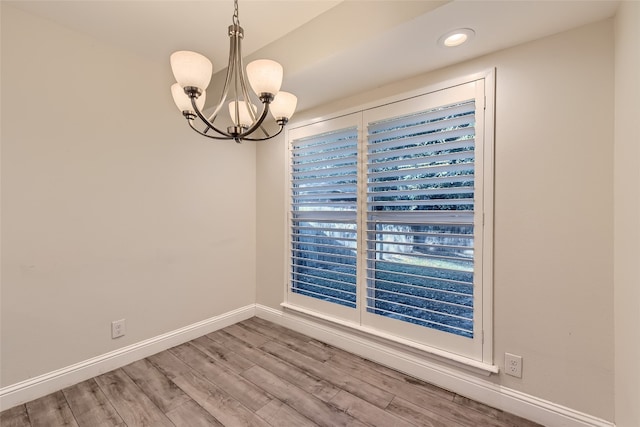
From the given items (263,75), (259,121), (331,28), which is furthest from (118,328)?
(331,28)

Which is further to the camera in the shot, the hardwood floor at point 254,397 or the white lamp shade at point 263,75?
the hardwood floor at point 254,397

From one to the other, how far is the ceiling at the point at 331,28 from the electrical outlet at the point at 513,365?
1903mm

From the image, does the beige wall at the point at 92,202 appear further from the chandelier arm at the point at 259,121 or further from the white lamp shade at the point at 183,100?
the chandelier arm at the point at 259,121

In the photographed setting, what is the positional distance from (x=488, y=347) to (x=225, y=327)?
241cm

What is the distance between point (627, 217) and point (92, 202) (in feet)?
10.5

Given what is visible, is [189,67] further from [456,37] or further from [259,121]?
[456,37]

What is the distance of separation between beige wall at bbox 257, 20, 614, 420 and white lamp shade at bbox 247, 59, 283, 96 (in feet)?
4.45

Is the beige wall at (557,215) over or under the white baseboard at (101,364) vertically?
over

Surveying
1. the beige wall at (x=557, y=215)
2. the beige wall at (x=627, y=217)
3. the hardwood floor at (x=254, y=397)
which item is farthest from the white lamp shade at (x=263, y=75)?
the hardwood floor at (x=254, y=397)

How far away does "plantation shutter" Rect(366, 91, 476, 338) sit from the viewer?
186 centimetres

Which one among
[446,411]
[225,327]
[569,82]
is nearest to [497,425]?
[446,411]

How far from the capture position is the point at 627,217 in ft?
4.16

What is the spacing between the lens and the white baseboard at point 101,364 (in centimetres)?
177

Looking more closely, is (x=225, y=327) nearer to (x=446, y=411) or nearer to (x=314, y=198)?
(x=314, y=198)
